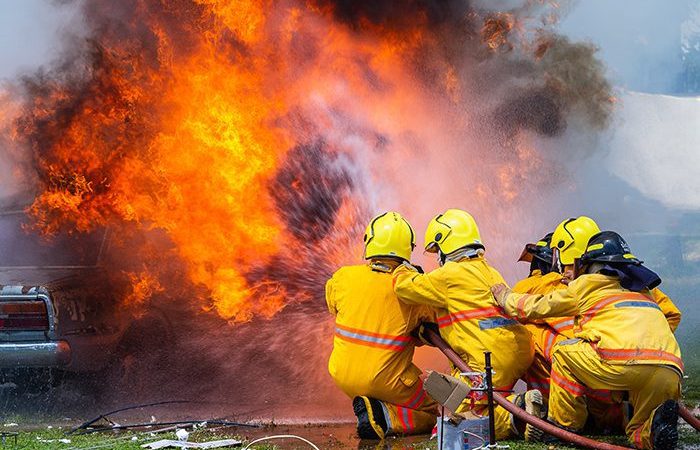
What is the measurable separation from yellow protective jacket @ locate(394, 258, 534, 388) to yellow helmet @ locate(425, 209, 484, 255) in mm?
200

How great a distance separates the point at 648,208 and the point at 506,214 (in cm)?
810

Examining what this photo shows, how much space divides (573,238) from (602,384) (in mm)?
1452

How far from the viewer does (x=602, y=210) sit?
14.3 metres

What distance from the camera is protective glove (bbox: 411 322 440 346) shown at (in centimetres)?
666

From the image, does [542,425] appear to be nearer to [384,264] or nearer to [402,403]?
[402,403]

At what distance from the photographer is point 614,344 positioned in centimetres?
558

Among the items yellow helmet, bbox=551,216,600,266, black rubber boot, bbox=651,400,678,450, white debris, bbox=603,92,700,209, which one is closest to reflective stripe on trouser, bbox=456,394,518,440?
black rubber boot, bbox=651,400,678,450

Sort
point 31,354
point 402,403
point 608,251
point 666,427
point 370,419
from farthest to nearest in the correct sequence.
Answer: point 31,354
point 402,403
point 370,419
point 608,251
point 666,427

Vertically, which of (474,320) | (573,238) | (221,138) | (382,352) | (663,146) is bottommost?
(382,352)

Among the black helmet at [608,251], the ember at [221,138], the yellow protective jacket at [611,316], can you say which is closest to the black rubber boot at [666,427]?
the yellow protective jacket at [611,316]

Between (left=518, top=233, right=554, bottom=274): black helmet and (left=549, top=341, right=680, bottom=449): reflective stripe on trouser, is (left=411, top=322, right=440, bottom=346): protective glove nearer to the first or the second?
(left=549, top=341, right=680, bottom=449): reflective stripe on trouser

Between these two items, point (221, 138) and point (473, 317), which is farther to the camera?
point (221, 138)

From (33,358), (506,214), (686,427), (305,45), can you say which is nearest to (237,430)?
(33,358)

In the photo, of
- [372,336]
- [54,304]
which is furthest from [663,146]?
[54,304]
